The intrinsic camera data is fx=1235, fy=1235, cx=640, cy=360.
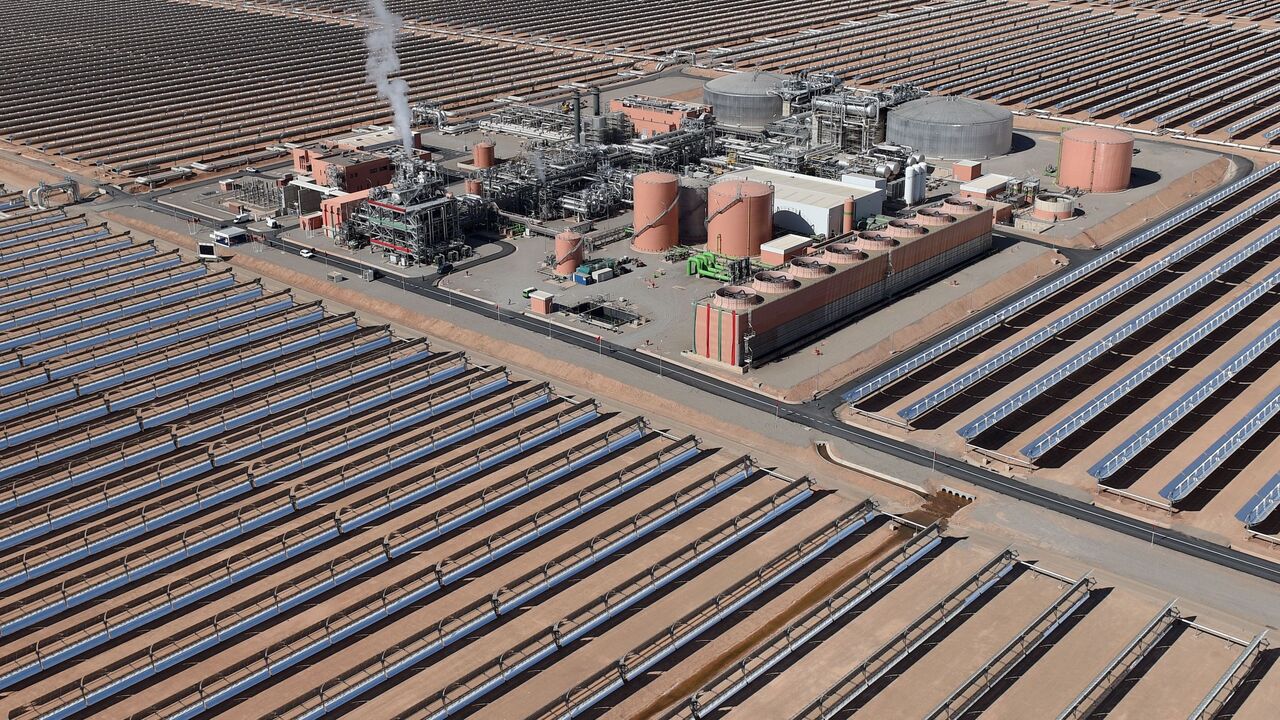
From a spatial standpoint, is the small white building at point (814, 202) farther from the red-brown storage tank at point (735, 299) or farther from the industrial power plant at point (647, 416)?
the red-brown storage tank at point (735, 299)

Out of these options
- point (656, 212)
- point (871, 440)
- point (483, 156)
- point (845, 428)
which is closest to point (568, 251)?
point (656, 212)

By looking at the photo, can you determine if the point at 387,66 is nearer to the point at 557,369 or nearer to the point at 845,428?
the point at 557,369

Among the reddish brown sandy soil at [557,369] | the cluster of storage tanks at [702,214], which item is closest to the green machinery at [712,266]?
the cluster of storage tanks at [702,214]

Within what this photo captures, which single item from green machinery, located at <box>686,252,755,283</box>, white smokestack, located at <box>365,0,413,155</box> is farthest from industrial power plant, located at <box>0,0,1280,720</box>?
white smokestack, located at <box>365,0,413,155</box>

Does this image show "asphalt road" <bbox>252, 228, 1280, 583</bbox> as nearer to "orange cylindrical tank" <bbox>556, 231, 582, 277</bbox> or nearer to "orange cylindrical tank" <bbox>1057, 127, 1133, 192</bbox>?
"orange cylindrical tank" <bbox>556, 231, 582, 277</bbox>

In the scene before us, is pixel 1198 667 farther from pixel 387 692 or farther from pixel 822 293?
pixel 822 293
